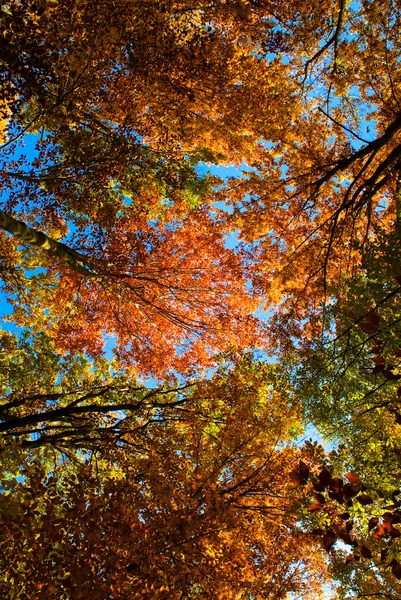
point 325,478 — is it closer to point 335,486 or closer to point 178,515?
point 335,486

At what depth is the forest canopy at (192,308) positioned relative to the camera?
473 cm

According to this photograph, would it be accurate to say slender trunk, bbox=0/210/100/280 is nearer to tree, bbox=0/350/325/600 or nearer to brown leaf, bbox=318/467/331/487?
tree, bbox=0/350/325/600

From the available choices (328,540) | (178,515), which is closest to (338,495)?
(328,540)

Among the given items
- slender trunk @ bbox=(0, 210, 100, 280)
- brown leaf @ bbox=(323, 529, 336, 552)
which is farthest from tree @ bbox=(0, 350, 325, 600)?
slender trunk @ bbox=(0, 210, 100, 280)

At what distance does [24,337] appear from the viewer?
9.89 metres

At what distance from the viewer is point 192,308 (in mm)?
11195

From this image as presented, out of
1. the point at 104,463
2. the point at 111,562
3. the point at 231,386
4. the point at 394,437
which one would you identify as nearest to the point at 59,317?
the point at 104,463

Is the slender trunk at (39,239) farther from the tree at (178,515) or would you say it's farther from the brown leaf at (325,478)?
the brown leaf at (325,478)

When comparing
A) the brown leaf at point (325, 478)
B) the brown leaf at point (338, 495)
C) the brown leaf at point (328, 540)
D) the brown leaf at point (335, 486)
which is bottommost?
the brown leaf at point (328, 540)

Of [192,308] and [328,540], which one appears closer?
[328,540]

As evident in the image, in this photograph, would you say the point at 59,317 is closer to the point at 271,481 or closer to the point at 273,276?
the point at 273,276

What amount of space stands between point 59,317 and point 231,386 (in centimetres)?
651

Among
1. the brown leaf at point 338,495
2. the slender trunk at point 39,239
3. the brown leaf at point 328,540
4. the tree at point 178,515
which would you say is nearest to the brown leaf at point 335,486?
the brown leaf at point 338,495

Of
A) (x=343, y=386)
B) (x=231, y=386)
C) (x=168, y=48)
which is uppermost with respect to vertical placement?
(x=168, y=48)
